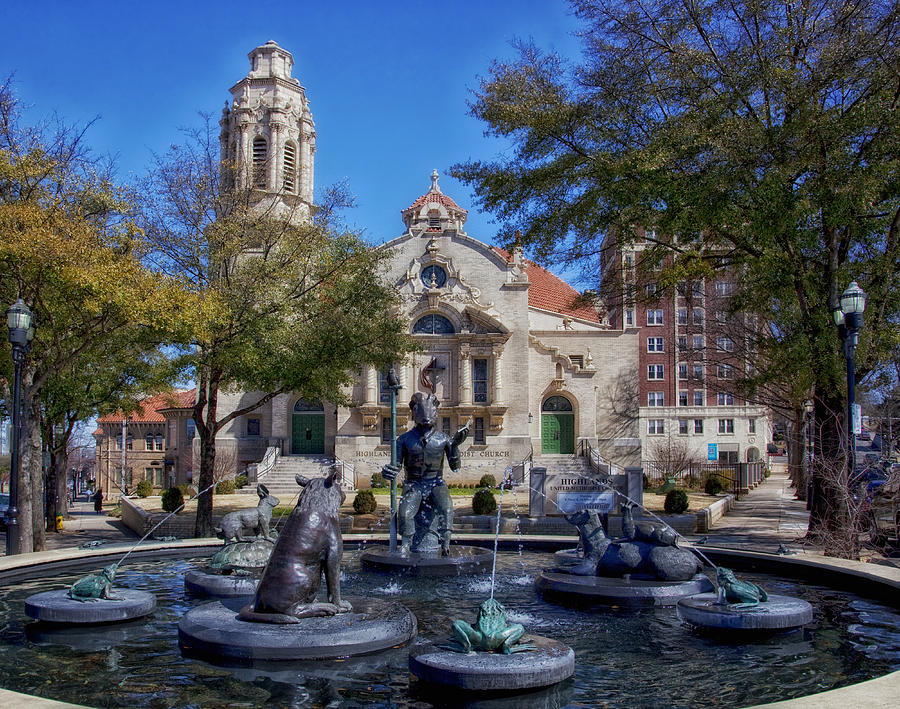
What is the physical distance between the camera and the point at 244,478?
42875 millimetres

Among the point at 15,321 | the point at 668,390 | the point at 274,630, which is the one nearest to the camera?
the point at 274,630

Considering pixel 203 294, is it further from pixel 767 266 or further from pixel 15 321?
pixel 767 266

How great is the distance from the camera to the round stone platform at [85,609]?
8773 mm

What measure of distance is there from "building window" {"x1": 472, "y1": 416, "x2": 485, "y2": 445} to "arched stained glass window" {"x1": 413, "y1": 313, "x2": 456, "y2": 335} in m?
5.25

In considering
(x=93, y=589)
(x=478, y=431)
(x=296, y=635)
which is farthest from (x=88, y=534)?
(x=478, y=431)

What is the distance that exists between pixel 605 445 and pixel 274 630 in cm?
4311

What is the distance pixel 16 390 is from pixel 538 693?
39.5ft

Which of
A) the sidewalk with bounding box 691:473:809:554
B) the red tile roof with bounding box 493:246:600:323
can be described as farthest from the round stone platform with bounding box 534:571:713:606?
the red tile roof with bounding box 493:246:600:323

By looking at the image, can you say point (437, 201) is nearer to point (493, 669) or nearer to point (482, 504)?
point (482, 504)

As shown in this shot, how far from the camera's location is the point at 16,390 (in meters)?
14.8

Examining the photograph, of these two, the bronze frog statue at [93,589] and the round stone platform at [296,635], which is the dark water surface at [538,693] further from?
the bronze frog statue at [93,589]

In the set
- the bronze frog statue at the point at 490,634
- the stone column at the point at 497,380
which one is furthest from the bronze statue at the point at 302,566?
the stone column at the point at 497,380

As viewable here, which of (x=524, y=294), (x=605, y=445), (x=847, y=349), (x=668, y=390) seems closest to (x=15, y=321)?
(x=847, y=349)

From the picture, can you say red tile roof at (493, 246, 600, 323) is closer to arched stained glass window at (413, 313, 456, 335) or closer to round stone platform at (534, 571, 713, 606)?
arched stained glass window at (413, 313, 456, 335)
